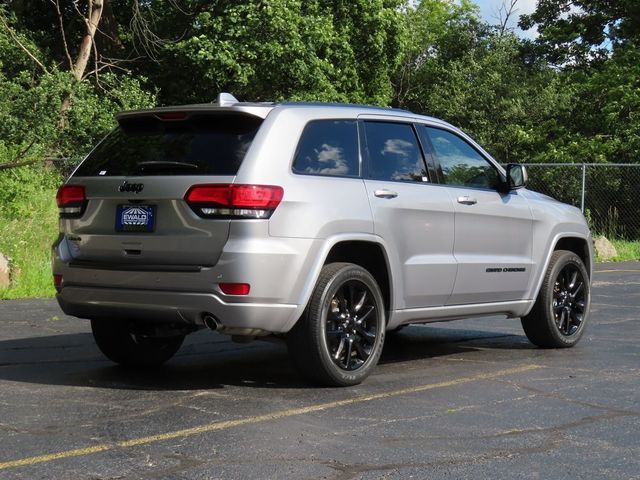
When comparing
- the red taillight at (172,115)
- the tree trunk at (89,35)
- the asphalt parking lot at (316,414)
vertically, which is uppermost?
the tree trunk at (89,35)

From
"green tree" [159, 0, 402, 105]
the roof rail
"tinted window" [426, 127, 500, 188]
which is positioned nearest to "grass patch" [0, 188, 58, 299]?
the roof rail

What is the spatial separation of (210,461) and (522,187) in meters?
4.36

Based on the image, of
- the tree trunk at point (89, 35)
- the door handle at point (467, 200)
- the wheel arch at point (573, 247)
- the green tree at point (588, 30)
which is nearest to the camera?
the door handle at point (467, 200)

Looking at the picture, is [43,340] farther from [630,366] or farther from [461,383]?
[630,366]

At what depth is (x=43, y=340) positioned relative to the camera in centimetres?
857

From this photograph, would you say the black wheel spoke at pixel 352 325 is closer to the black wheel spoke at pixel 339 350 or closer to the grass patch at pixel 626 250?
the black wheel spoke at pixel 339 350

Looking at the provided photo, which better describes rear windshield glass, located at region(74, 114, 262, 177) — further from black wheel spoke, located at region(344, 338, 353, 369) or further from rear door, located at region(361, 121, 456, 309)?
black wheel spoke, located at region(344, 338, 353, 369)

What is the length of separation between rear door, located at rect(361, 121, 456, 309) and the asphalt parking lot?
2.20 feet

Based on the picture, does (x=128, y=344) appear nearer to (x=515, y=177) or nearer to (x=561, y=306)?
(x=515, y=177)

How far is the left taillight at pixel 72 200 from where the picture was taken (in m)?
6.64

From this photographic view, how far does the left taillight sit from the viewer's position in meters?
6.64

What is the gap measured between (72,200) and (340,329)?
6.56 ft

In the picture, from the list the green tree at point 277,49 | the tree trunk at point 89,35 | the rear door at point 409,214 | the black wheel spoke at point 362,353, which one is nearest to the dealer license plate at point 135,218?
the rear door at point 409,214

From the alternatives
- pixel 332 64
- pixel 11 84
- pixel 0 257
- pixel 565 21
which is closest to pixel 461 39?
pixel 565 21
